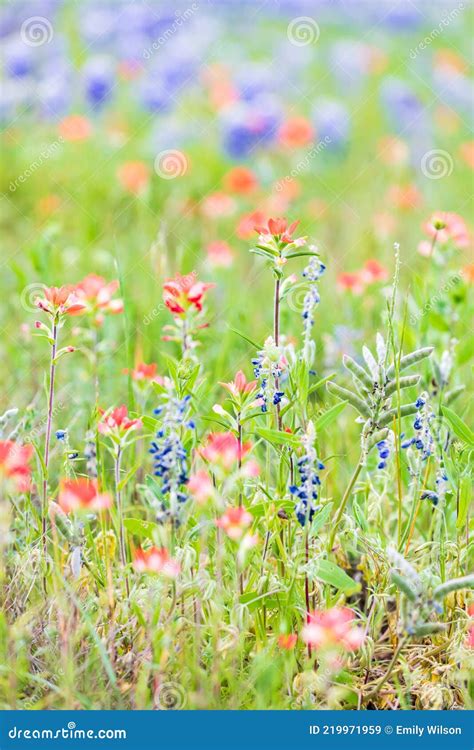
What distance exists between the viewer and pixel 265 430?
159cm

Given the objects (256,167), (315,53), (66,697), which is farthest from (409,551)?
(315,53)

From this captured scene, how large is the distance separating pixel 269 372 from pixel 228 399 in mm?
91

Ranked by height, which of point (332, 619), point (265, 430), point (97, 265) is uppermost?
point (97, 265)

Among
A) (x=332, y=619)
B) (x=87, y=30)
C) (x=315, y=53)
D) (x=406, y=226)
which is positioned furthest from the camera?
(x=315, y=53)

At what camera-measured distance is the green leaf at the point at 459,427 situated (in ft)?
5.71

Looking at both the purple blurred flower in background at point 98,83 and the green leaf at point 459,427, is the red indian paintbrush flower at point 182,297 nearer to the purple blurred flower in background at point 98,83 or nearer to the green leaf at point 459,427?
the green leaf at point 459,427

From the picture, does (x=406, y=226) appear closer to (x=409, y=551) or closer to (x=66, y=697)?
(x=409, y=551)

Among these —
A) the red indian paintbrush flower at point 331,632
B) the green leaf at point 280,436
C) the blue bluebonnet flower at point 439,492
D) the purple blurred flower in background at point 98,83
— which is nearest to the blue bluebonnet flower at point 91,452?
the green leaf at point 280,436

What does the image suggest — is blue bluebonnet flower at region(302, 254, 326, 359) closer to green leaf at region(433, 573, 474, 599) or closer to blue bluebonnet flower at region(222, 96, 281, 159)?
green leaf at region(433, 573, 474, 599)

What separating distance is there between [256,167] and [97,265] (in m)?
1.20

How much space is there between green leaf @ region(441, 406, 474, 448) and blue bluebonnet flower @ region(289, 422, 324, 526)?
295mm

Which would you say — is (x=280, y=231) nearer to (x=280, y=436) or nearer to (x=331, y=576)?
(x=280, y=436)

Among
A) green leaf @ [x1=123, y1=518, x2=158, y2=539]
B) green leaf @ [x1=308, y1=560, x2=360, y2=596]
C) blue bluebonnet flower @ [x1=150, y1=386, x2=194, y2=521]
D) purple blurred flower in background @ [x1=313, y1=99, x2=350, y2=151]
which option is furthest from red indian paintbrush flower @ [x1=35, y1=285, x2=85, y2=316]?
purple blurred flower in background @ [x1=313, y1=99, x2=350, y2=151]

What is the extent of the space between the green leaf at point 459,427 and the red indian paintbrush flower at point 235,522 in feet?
1.43
